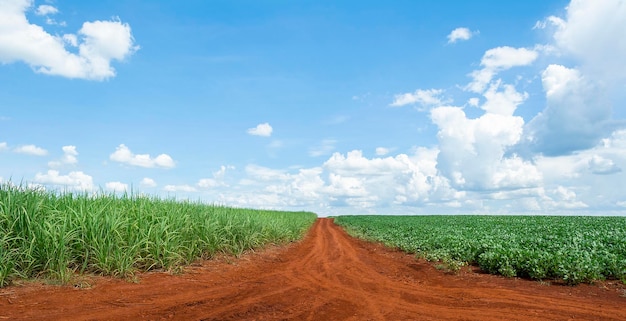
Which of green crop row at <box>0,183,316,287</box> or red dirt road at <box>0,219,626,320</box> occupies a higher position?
Result: green crop row at <box>0,183,316,287</box>

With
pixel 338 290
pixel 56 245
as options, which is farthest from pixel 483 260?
pixel 56 245

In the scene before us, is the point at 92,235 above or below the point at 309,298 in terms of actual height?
above

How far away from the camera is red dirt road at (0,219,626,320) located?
677 cm

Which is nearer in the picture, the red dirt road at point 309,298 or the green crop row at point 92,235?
the red dirt road at point 309,298

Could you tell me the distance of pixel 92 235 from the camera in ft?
28.8

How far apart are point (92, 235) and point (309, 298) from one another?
191 inches

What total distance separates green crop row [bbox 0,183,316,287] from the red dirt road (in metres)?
0.47

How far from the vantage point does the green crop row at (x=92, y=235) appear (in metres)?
8.10

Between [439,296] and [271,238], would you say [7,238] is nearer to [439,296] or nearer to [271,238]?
[439,296]

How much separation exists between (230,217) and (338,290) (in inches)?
282

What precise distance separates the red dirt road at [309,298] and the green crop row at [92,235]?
1.54ft

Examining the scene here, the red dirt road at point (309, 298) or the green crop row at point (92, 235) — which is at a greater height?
the green crop row at point (92, 235)

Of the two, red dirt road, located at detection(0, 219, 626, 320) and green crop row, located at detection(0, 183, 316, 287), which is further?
green crop row, located at detection(0, 183, 316, 287)

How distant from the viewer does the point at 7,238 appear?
789 cm
